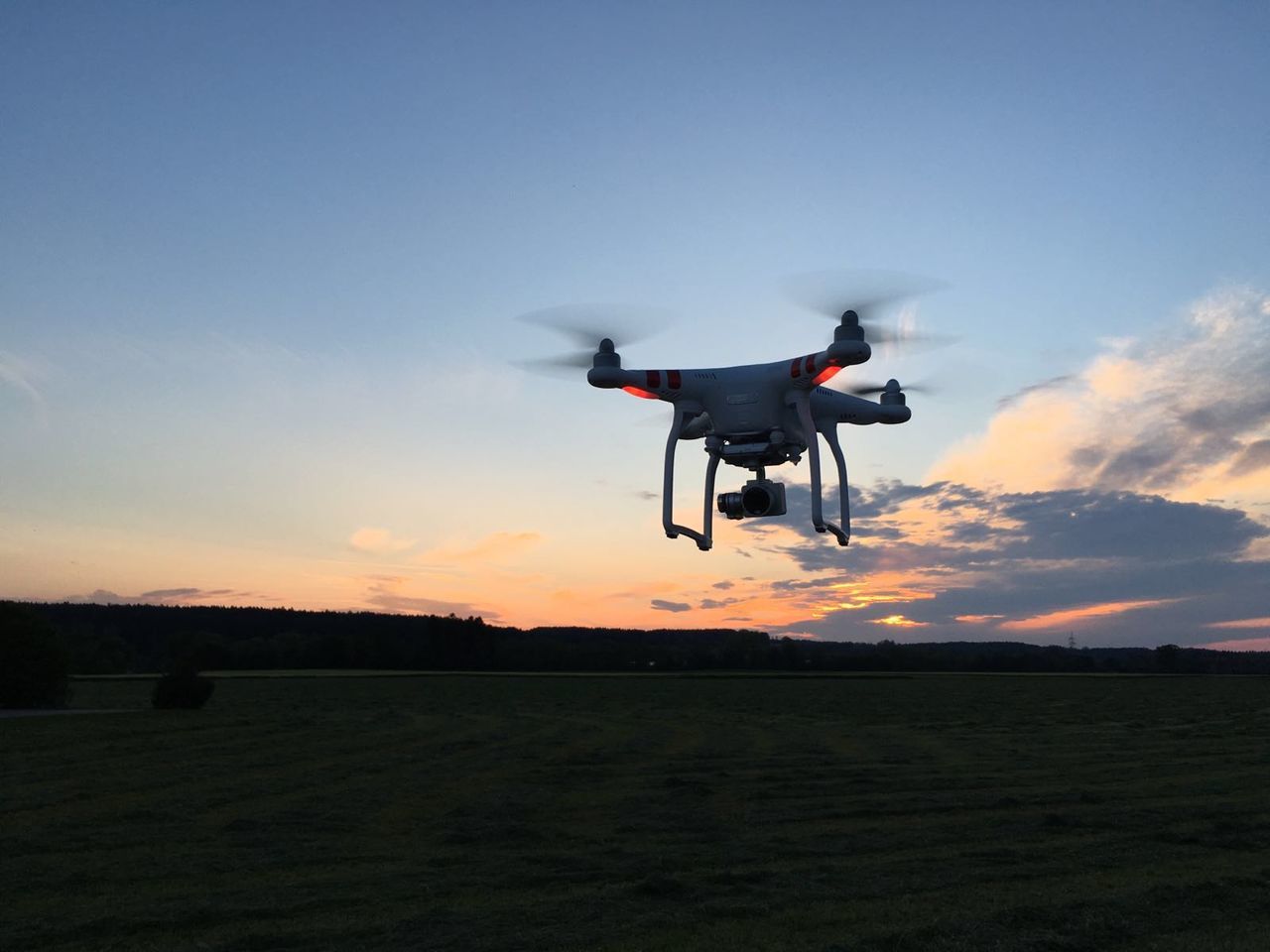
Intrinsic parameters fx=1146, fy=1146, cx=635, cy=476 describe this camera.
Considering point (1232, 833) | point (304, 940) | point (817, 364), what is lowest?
point (304, 940)

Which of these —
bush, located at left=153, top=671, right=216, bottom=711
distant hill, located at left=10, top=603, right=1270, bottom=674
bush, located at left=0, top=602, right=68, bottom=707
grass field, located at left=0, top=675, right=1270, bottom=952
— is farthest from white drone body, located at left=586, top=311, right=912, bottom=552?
distant hill, located at left=10, top=603, right=1270, bottom=674

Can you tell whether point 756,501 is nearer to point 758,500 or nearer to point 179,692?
point 758,500

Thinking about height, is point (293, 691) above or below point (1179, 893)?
above

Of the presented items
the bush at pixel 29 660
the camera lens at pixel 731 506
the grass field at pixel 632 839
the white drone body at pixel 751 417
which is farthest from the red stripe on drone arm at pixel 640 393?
the bush at pixel 29 660

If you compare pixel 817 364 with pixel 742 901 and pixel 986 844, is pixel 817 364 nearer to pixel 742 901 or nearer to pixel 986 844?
pixel 742 901

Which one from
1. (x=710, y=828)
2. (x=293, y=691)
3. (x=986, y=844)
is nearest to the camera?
(x=986, y=844)

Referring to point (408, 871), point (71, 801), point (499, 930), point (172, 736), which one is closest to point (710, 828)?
point (408, 871)

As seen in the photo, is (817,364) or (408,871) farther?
(408,871)
